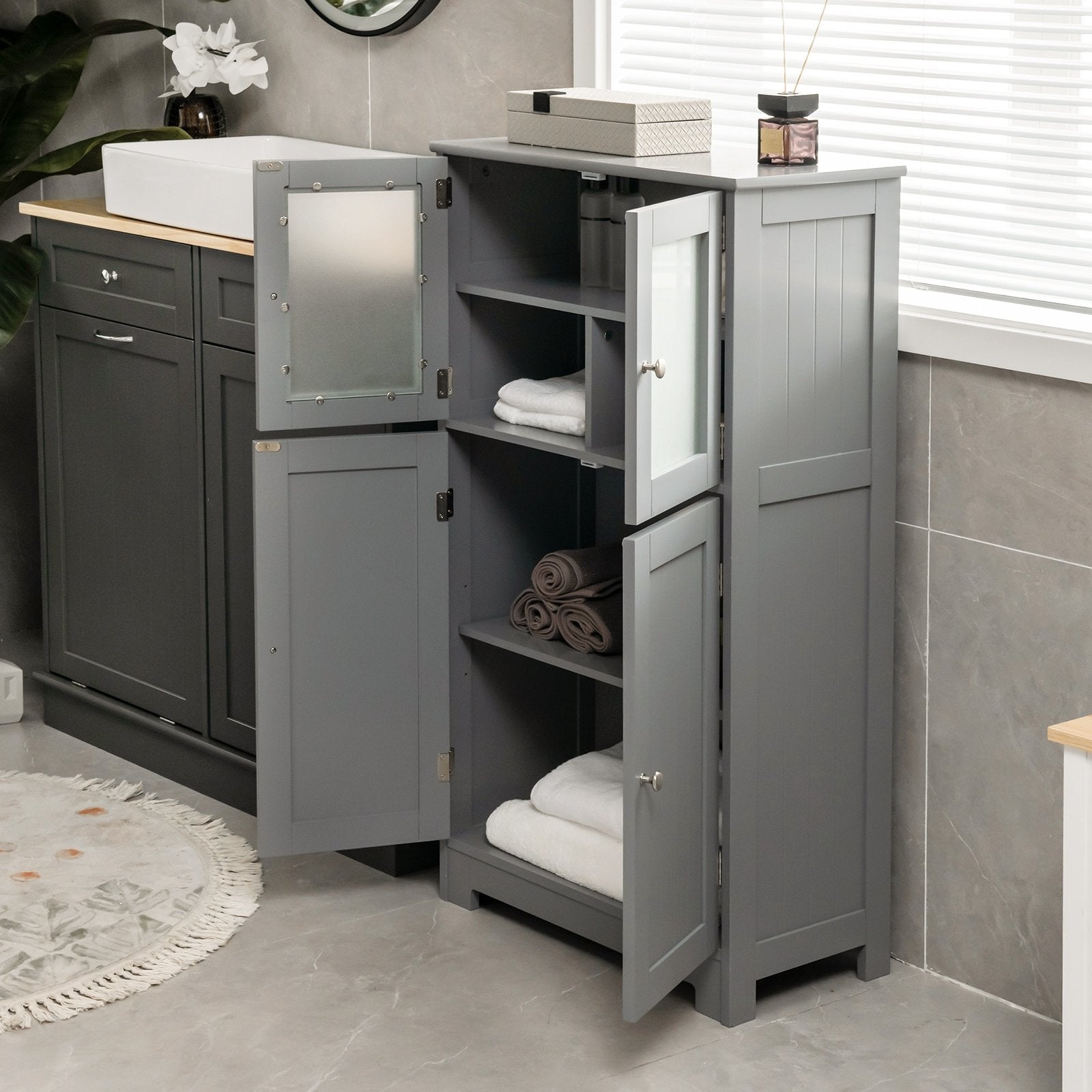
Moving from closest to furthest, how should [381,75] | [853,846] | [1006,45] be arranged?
[1006,45] < [853,846] < [381,75]

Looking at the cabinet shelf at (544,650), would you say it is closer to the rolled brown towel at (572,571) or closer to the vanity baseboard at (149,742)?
the rolled brown towel at (572,571)

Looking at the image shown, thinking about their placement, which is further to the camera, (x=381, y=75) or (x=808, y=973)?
(x=381, y=75)

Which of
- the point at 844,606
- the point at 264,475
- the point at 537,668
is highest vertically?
the point at 264,475

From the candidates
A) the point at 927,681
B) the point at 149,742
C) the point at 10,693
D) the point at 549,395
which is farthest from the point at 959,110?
the point at 10,693

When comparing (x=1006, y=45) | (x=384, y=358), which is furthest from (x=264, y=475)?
(x=1006, y=45)

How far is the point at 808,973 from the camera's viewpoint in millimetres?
2812

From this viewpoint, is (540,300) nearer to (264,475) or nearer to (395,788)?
(264,475)

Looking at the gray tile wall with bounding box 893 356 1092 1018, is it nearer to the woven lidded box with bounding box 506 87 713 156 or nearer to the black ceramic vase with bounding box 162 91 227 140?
the woven lidded box with bounding box 506 87 713 156

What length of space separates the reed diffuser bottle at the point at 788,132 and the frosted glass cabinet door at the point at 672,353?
181 mm

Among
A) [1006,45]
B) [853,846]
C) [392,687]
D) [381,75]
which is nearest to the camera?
[1006,45]

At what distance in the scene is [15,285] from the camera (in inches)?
138

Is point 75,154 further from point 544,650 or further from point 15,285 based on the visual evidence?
point 544,650

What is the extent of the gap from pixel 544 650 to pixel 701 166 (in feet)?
2.79

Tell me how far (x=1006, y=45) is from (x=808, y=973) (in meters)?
1.51
